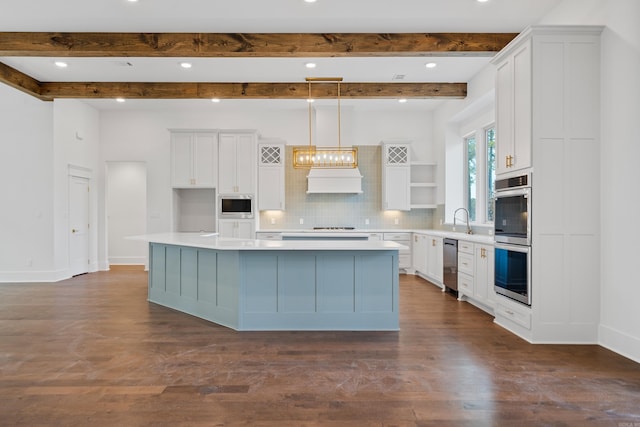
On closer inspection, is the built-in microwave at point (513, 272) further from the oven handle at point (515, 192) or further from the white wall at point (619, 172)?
the white wall at point (619, 172)

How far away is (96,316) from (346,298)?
2923 millimetres

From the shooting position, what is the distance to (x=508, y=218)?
3.77 meters

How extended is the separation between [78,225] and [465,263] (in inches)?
275

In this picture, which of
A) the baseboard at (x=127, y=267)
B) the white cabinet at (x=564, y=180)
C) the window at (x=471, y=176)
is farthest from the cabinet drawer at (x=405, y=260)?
the baseboard at (x=127, y=267)

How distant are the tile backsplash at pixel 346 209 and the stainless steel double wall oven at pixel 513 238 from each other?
3.69 m

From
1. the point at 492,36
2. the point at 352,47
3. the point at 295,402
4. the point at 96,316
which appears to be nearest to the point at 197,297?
the point at 96,316

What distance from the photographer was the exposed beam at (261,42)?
435 centimetres

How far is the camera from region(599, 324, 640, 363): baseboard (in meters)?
2.98

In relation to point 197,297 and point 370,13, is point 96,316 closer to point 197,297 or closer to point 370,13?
point 197,297

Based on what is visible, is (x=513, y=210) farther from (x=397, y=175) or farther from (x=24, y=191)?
(x=24, y=191)

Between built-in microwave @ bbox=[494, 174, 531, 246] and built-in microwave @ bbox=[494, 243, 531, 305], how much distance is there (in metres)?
0.09

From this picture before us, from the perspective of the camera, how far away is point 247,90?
611 cm

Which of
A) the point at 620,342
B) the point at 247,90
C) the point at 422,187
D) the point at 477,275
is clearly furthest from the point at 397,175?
the point at 620,342

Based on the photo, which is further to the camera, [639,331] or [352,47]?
[352,47]
